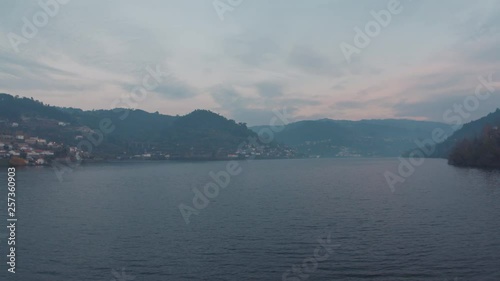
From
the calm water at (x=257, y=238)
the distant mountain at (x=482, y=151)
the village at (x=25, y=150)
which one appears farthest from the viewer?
the village at (x=25, y=150)

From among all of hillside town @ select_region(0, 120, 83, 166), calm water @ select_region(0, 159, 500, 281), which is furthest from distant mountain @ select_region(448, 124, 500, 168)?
hillside town @ select_region(0, 120, 83, 166)

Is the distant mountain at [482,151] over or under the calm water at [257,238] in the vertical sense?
over

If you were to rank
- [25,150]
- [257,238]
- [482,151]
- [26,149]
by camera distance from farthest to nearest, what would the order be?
[26,149]
[25,150]
[482,151]
[257,238]

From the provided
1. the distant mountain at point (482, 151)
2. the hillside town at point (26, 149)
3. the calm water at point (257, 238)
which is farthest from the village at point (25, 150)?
the distant mountain at point (482, 151)

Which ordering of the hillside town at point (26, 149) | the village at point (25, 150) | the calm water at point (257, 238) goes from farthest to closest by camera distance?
the hillside town at point (26, 149) < the village at point (25, 150) < the calm water at point (257, 238)

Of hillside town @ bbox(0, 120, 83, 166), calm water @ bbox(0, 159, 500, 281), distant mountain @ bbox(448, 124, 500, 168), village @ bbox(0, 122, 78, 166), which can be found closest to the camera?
calm water @ bbox(0, 159, 500, 281)

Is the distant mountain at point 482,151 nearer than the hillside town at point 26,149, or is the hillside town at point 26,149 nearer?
the distant mountain at point 482,151

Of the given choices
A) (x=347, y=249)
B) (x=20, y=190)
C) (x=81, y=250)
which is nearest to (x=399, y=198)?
(x=347, y=249)

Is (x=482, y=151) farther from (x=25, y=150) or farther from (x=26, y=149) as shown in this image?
(x=26, y=149)

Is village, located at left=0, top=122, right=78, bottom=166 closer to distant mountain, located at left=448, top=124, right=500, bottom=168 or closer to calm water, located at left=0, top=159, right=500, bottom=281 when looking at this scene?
calm water, located at left=0, top=159, right=500, bottom=281

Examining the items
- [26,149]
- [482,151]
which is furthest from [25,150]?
[482,151]

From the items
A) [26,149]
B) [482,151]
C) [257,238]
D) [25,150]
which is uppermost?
[26,149]

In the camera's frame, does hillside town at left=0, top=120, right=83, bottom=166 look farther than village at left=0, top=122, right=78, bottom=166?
Yes

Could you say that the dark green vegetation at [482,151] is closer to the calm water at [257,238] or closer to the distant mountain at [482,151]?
the distant mountain at [482,151]
